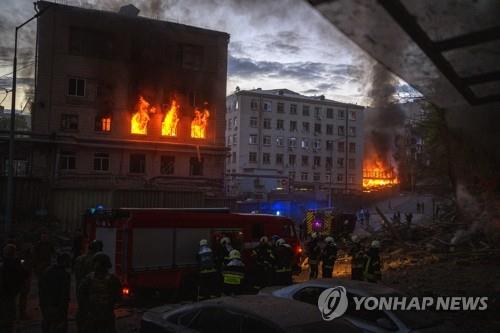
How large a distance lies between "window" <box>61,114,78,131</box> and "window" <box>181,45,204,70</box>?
8689 mm

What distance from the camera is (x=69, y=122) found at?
3294 centimetres

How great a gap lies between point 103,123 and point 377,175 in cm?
3935

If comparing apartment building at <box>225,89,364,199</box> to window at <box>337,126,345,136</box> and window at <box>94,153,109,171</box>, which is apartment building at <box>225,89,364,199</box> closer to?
window at <box>337,126,345,136</box>

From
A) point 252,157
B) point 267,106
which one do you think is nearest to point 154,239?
point 252,157

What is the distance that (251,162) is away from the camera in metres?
64.5

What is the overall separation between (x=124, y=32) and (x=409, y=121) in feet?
66.9

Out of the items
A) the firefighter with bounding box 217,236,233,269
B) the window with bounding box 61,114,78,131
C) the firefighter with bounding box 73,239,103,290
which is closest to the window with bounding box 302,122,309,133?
the window with bounding box 61,114,78,131

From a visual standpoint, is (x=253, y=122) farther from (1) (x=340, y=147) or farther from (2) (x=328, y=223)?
(2) (x=328, y=223)

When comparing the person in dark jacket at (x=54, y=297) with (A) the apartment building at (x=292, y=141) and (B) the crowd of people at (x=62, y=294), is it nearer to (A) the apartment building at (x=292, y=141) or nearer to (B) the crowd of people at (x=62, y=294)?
(B) the crowd of people at (x=62, y=294)

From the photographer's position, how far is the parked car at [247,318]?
4707 mm

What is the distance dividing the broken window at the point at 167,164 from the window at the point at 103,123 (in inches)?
177

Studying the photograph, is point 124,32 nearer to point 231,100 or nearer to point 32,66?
point 32,66

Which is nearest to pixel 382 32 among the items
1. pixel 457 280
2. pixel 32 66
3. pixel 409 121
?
pixel 457 280

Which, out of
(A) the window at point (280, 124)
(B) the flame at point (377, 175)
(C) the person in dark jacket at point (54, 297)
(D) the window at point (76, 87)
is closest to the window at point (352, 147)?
(B) the flame at point (377, 175)
